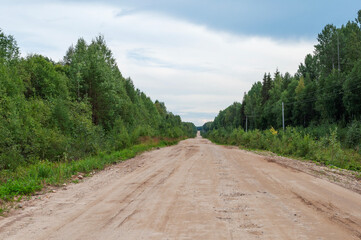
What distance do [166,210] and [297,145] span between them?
1679 cm

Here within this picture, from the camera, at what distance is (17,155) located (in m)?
12.4

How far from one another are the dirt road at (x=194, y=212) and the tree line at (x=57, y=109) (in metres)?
7.02

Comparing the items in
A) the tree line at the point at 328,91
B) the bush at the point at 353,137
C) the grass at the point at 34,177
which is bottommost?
the grass at the point at 34,177

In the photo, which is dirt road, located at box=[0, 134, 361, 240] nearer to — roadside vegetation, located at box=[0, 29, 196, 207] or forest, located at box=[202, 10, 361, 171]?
roadside vegetation, located at box=[0, 29, 196, 207]

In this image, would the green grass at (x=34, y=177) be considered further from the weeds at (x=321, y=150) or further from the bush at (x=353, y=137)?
the bush at (x=353, y=137)

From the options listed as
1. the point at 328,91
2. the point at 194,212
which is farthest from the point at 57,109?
the point at 328,91

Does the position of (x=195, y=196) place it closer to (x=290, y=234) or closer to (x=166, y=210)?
(x=166, y=210)

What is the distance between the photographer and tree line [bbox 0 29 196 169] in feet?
46.5

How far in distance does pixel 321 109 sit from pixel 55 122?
51.6 metres

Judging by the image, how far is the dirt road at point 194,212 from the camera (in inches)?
172

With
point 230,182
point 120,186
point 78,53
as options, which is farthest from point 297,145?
point 78,53

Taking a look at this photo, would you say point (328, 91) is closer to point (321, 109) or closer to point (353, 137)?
point (321, 109)

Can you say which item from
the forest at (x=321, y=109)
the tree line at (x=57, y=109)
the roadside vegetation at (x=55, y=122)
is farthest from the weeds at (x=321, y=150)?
the tree line at (x=57, y=109)

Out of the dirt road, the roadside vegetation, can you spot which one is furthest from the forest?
the roadside vegetation
